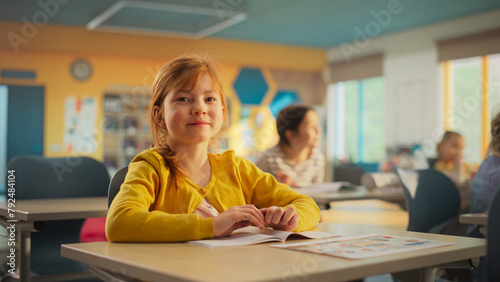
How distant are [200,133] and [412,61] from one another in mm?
8421

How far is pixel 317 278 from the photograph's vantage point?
858 millimetres

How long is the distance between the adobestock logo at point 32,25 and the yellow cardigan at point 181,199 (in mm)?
7169

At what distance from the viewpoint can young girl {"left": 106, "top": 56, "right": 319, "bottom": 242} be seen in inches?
49.0

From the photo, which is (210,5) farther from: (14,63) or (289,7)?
(14,63)

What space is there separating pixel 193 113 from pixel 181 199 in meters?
0.23

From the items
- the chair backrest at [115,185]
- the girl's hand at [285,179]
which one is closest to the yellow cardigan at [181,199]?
the chair backrest at [115,185]

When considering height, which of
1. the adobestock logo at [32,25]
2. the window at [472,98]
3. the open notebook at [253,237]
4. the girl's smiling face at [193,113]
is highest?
the adobestock logo at [32,25]

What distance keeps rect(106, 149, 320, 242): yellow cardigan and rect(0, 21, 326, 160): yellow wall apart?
719cm

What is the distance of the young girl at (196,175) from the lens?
1.24m

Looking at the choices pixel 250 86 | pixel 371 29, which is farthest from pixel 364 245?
pixel 250 86

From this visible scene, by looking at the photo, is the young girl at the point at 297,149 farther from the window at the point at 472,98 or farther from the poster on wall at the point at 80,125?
the poster on wall at the point at 80,125

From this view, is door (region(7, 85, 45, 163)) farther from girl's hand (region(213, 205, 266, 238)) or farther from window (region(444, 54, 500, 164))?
girl's hand (region(213, 205, 266, 238))


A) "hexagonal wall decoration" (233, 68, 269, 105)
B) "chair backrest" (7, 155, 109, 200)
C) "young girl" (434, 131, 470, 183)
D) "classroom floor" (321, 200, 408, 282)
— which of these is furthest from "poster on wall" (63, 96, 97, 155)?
"chair backrest" (7, 155, 109, 200)

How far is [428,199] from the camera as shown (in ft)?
7.93
